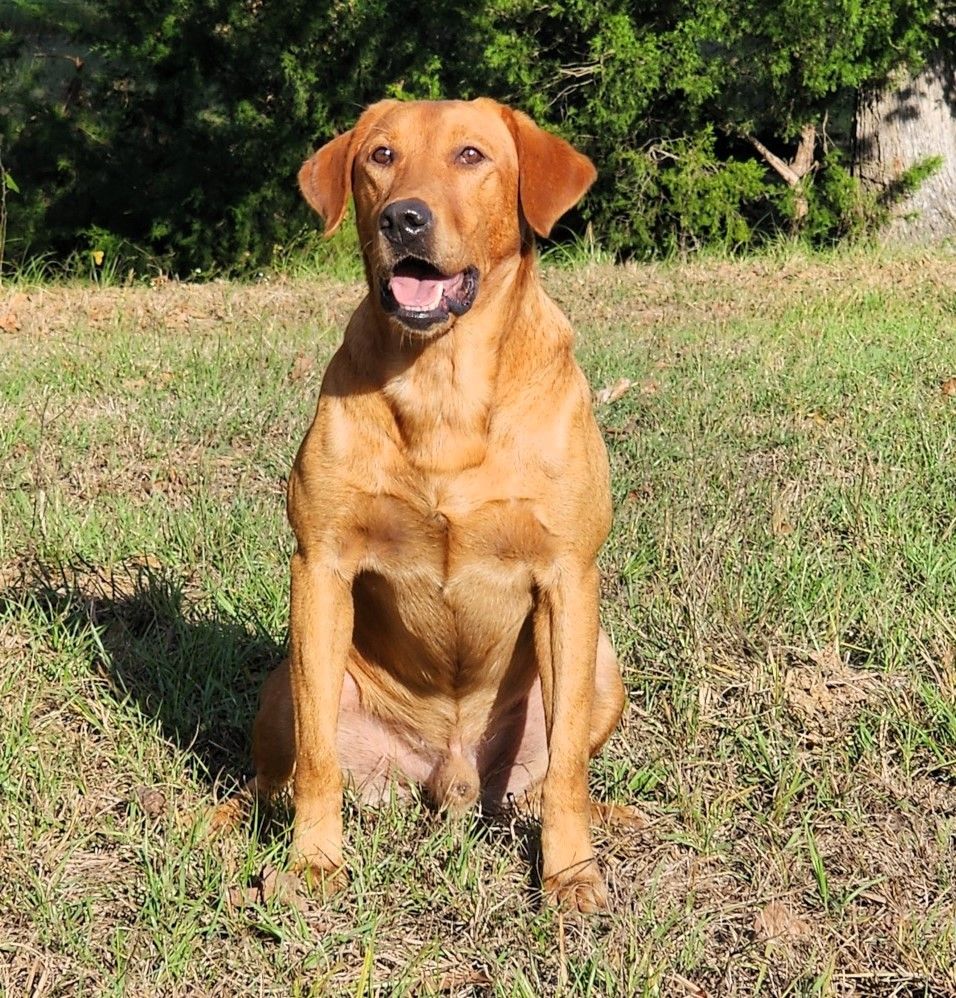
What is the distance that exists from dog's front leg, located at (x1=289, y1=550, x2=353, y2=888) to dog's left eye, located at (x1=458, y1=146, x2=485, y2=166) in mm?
1075

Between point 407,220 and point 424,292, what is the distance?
187 millimetres

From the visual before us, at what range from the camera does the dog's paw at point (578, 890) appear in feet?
10.7

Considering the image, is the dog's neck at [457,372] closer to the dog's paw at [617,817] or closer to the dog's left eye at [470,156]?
the dog's left eye at [470,156]

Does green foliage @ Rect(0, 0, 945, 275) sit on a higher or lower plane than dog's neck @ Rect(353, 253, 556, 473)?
lower

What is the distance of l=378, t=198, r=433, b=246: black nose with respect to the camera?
3391 millimetres

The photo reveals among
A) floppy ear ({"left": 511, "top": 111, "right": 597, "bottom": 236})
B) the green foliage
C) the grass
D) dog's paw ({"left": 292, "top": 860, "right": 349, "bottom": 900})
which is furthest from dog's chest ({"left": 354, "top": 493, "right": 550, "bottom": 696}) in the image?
the green foliage

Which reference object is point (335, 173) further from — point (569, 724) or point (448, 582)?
point (569, 724)

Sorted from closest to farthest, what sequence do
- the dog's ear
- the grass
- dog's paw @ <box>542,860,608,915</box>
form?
the grass → dog's paw @ <box>542,860,608,915</box> → the dog's ear

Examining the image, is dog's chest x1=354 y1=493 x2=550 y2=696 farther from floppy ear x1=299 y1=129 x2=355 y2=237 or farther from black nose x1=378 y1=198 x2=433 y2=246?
floppy ear x1=299 y1=129 x2=355 y2=237

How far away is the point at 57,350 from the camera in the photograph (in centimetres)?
798

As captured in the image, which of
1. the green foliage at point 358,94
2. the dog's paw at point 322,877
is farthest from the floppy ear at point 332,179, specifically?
the green foliage at point 358,94

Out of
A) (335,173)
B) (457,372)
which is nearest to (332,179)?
(335,173)

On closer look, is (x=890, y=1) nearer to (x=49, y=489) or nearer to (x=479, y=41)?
(x=479, y=41)

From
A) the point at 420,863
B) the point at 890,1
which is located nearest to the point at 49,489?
the point at 420,863
